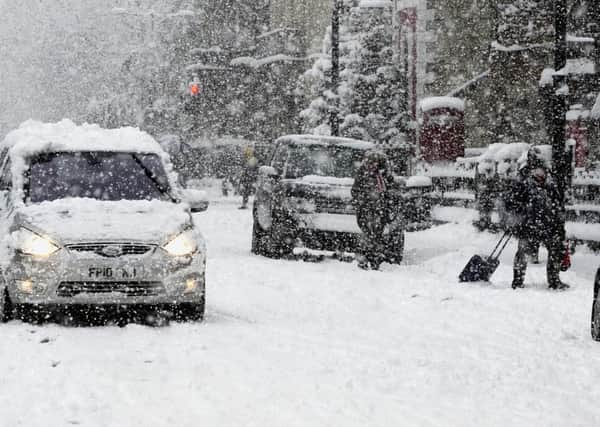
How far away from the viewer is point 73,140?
11.2 meters

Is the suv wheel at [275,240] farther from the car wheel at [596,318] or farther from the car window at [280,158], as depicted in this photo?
the car wheel at [596,318]

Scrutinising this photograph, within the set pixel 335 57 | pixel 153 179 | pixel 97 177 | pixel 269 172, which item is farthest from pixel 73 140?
pixel 335 57

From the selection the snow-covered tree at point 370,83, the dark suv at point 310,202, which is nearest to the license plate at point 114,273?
the dark suv at point 310,202

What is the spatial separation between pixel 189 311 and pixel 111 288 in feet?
2.71

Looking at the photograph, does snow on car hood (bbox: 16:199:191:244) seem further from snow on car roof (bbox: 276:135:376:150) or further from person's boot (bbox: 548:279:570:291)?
snow on car roof (bbox: 276:135:376:150)

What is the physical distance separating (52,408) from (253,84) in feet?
152

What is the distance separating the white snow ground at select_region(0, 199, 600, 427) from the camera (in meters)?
6.69

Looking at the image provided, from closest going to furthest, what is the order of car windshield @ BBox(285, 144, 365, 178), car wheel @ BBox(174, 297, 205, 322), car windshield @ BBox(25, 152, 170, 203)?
car wheel @ BBox(174, 297, 205, 322), car windshield @ BBox(25, 152, 170, 203), car windshield @ BBox(285, 144, 365, 178)

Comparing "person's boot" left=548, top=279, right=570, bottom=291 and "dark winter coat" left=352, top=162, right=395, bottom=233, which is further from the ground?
"dark winter coat" left=352, top=162, right=395, bottom=233

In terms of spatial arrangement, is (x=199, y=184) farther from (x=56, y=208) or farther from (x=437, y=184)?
(x=56, y=208)

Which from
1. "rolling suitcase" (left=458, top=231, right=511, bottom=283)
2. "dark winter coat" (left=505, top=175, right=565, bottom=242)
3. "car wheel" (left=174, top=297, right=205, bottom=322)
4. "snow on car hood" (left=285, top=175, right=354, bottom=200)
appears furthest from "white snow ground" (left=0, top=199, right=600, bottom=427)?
"snow on car hood" (left=285, top=175, right=354, bottom=200)

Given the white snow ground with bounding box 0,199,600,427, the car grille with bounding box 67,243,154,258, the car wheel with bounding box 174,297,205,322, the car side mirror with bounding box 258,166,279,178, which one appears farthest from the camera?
the car side mirror with bounding box 258,166,279,178

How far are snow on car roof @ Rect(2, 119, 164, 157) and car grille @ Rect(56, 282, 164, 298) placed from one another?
1889mm

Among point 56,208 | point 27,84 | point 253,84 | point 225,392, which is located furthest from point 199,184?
point 27,84
